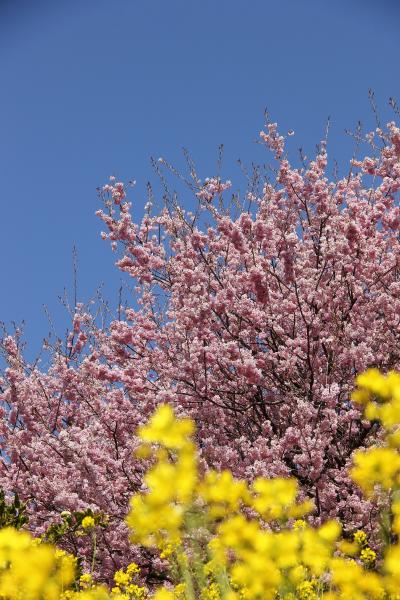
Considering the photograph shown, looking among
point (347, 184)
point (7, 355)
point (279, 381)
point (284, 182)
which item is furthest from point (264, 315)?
point (7, 355)

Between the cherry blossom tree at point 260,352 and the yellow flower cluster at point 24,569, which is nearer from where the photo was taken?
the yellow flower cluster at point 24,569

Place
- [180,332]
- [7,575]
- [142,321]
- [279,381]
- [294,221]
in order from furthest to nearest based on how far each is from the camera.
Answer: [142,321] → [294,221] → [180,332] → [279,381] → [7,575]

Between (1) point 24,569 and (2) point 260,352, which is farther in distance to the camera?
(2) point 260,352

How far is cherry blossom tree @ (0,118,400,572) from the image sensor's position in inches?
239

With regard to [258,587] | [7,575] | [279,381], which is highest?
[279,381]

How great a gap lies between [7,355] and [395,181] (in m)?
7.13

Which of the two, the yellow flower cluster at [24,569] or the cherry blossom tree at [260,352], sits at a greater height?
the cherry blossom tree at [260,352]

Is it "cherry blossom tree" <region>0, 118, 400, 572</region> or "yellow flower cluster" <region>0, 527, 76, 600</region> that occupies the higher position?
"cherry blossom tree" <region>0, 118, 400, 572</region>

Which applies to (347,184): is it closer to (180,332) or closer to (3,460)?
(180,332)

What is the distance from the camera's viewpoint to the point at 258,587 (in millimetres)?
1828

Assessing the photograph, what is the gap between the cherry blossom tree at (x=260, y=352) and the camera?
6078mm

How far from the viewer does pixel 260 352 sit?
21.5 ft

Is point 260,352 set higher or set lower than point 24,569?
higher

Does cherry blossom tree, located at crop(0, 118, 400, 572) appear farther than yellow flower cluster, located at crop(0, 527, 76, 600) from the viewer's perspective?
Yes
